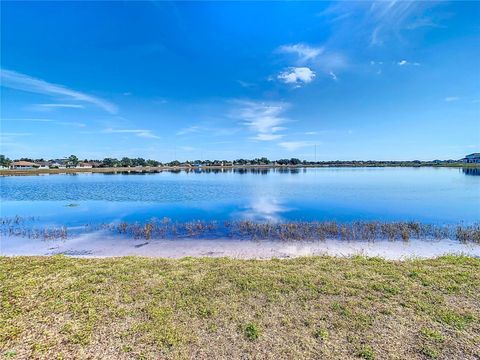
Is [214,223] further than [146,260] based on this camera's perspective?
Yes

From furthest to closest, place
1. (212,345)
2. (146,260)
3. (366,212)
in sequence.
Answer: (366,212), (146,260), (212,345)

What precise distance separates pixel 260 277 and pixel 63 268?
272 inches

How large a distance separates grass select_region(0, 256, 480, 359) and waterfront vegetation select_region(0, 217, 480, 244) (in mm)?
6671

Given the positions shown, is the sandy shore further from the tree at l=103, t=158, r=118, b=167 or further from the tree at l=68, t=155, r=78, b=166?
the tree at l=68, t=155, r=78, b=166

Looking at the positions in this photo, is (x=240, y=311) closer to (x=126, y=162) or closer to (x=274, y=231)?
(x=274, y=231)

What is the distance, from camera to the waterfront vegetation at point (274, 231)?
599 inches

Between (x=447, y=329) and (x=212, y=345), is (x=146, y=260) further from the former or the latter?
(x=447, y=329)

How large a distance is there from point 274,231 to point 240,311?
10.9 m

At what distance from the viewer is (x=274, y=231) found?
54.3 ft

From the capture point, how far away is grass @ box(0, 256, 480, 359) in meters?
4.70

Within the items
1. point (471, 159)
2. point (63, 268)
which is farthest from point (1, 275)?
point (471, 159)

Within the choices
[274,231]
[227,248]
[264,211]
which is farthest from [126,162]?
[227,248]

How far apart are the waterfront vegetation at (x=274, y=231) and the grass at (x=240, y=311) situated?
6.67 metres

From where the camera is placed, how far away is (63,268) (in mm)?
8445
